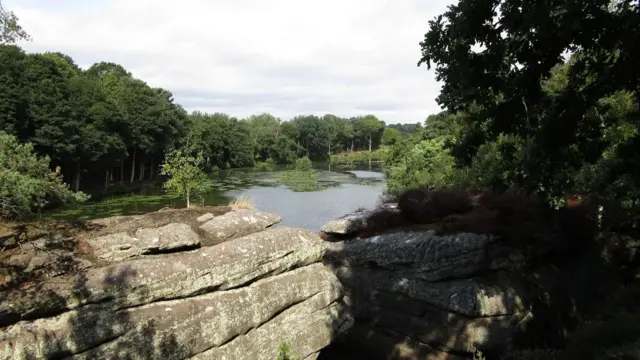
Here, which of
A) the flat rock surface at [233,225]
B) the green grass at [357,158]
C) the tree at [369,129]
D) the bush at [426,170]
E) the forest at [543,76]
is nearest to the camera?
the forest at [543,76]

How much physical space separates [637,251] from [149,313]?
1588cm

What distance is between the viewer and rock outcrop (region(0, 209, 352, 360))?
7.81 metres

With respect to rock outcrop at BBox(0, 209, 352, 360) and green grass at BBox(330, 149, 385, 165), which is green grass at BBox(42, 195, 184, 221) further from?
Answer: green grass at BBox(330, 149, 385, 165)

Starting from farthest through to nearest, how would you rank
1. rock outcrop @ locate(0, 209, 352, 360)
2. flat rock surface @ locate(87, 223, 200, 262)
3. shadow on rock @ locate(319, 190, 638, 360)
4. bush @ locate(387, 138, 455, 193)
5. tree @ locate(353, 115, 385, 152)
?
tree @ locate(353, 115, 385, 152) < bush @ locate(387, 138, 455, 193) < shadow on rock @ locate(319, 190, 638, 360) < flat rock surface @ locate(87, 223, 200, 262) < rock outcrop @ locate(0, 209, 352, 360)

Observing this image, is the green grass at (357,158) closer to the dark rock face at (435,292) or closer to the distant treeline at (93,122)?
the distant treeline at (93,122)

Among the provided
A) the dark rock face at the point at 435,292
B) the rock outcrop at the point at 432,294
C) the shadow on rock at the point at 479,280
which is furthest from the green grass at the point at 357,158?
the rock outcrop at the point at 432,294

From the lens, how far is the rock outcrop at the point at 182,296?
7.81 m

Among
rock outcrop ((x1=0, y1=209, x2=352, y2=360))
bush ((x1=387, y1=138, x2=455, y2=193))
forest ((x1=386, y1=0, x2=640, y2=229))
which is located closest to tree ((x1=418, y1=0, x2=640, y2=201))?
forest ((x1=386, y1=0, x2=640, y2=229))

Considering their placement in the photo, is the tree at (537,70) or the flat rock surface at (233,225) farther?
the flat rock surface at (233,225)

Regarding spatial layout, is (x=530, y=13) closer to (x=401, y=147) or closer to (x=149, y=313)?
(x=149, y=313)

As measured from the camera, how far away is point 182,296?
369 inches

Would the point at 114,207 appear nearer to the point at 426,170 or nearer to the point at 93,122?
the point at 93,122

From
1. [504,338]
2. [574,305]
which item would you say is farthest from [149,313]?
[574,305]

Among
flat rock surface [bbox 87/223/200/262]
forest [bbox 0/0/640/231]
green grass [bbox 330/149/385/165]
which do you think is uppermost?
forest [bbox 0/0/640/231]
